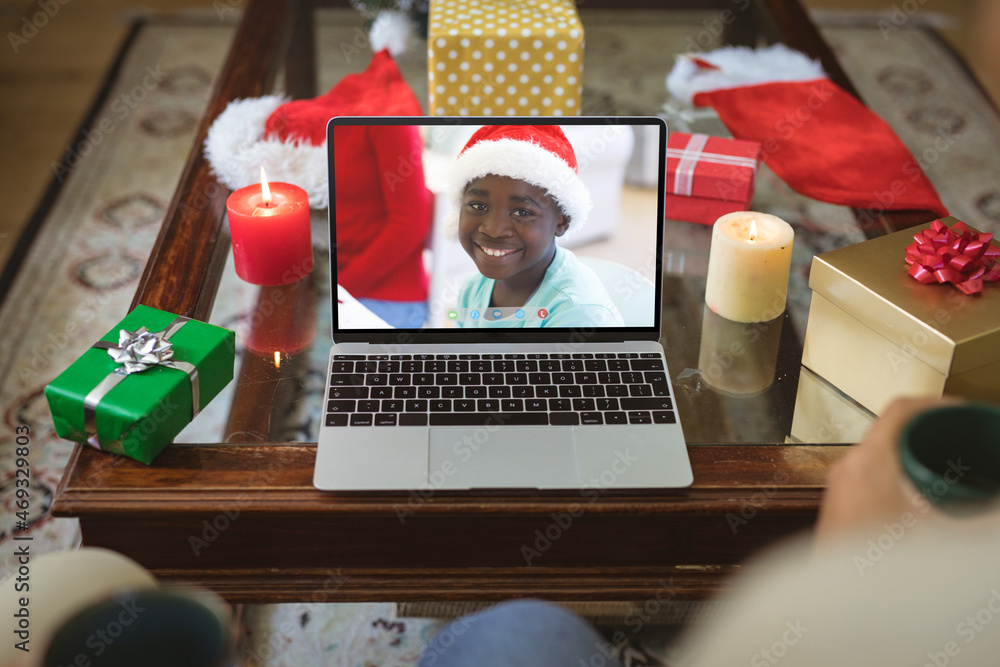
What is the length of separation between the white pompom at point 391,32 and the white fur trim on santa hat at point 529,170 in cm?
67

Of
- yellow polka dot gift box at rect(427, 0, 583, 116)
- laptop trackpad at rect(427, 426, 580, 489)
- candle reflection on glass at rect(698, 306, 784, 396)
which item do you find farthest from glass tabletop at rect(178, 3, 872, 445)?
yellow polka dot gift box at rect(427, 0, 583, 116)

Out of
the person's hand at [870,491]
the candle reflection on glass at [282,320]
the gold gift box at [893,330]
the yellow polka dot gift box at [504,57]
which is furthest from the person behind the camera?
the yellow polka dot gift box at [504,57]

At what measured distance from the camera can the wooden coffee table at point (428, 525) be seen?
807 millimetres

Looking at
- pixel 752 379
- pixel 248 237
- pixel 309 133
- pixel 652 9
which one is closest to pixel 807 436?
pixel 752 379

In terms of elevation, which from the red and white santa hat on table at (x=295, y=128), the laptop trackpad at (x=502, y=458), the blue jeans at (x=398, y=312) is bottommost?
the laptop trackpad at (x=502, y=458)

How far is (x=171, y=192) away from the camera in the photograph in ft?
6.68

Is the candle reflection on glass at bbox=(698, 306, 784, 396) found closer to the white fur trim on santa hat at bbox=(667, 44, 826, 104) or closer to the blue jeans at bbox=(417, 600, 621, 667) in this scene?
the blue jeans at bbox=(417, 600, 621, 667)

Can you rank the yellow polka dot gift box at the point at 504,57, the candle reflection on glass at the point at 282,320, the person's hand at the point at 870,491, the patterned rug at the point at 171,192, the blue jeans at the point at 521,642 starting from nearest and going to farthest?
the person's hand at the point at 870,491
the blue jeans at the point at 521,642
the candle reflection on glass at the point at 282,320
the patterned rug at the point at 171,192
the yellow polka dot gift box at the point at 504,57

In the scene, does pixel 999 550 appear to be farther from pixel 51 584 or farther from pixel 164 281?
pixel 164 281

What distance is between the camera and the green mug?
0.52m

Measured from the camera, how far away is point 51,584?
0.63 metres

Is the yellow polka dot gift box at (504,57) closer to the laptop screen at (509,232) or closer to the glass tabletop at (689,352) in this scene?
the glass tabletop at (689,352)

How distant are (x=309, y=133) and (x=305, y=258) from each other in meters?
0.26

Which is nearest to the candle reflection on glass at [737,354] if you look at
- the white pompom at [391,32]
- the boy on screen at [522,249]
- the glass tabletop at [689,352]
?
the glass tabletop at [689,352]
